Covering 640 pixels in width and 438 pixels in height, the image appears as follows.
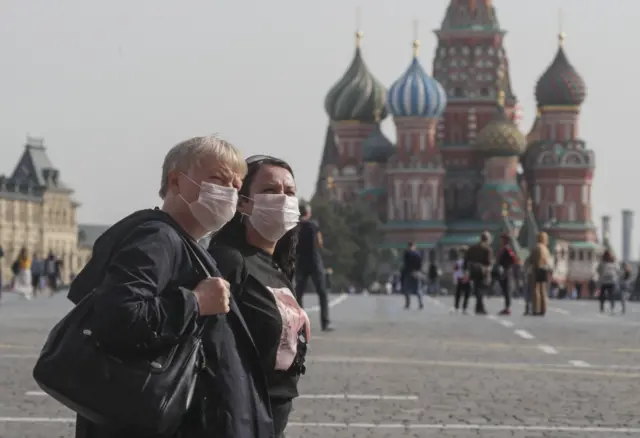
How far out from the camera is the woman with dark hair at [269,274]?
620cm

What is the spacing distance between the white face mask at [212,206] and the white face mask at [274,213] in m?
0.89

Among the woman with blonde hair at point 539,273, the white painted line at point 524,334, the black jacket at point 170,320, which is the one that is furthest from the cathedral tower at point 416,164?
the black jacket at point 170,320

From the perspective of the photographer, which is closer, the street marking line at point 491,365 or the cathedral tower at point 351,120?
the street marking line at point 491,365

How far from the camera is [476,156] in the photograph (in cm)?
14100

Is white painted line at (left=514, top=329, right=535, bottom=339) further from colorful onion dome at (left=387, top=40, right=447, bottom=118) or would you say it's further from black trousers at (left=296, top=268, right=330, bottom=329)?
colorful onion dome at (left=387, top=40, right=447, bottom=118)

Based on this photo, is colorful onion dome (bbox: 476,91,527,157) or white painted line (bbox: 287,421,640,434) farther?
colorful onion dome (bbox: 476,91,527,157)

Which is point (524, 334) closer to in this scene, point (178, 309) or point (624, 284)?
point (624, 284)

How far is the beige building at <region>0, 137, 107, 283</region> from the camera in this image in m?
177

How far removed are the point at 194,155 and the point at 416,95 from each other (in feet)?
429

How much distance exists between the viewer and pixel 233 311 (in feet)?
18.5

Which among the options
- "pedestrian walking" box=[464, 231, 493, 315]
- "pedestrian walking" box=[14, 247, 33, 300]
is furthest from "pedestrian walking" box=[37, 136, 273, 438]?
"pedestrian walking" box=[14, 247, 33, 300]

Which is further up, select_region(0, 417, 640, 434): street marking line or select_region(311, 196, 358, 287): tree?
select_region(311, 196, 358, 287): tree

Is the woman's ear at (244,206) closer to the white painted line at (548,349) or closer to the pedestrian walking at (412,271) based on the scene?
the white painted line at (548,349)

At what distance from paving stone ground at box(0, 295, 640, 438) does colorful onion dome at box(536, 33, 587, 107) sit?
116440 mm
